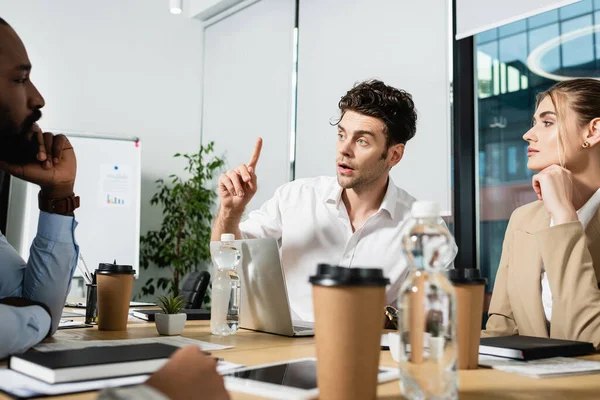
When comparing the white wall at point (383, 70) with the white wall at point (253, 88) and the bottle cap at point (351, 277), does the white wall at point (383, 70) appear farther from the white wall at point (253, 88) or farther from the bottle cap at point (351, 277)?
the bottle cap at point (351, 277)

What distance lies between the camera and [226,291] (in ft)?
4.93

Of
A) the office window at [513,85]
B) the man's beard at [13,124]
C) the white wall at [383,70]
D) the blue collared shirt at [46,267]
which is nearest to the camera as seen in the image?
the man's beard at [13,124]

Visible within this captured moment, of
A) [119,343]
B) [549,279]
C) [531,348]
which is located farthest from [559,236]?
[119,343]

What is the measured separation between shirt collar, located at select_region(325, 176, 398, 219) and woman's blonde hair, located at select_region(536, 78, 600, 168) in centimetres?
66

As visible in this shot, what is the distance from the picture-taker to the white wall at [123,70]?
4.66 metres

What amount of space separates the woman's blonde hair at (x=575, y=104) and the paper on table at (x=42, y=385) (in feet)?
4.83

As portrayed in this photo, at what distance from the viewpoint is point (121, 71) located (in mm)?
5047

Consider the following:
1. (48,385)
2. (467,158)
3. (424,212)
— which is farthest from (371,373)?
(467,158)

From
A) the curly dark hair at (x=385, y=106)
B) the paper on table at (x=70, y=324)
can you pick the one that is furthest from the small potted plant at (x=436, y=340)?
the curly dark hair at (x=385, y=106)

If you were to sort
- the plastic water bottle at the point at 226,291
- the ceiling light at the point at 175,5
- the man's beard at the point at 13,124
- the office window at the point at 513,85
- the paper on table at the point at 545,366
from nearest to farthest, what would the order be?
the paper on table at the point at 545,366
the man's beard at the point at 13,124
the plastic water bottle at the point at 226,291
the office window at the point at 513,85
the ceiling light at the point at 175,5

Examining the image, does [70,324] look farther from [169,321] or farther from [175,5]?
[175,5]

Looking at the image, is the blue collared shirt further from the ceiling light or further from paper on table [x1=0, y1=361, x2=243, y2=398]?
the ceiling light

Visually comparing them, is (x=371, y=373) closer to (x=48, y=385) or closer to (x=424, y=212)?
(x=424, y=212)

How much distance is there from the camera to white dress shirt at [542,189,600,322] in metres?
1.64
